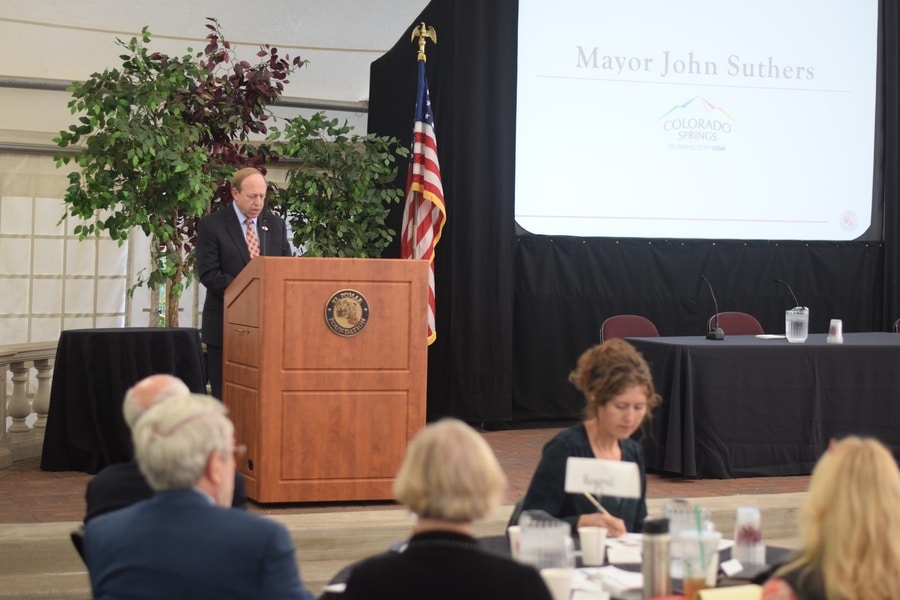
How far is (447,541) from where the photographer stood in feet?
6.23

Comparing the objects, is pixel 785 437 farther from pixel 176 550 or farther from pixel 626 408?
pixel 176 550

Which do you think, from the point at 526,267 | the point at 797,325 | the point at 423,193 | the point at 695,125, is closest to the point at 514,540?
the point at 797,325

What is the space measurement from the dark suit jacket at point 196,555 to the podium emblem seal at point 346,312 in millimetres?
2751

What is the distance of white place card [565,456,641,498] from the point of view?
249 centimetres

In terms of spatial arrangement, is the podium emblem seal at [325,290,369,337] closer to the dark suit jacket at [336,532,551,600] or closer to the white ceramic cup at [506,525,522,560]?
the white ceramic cup at [506,525,522,560]

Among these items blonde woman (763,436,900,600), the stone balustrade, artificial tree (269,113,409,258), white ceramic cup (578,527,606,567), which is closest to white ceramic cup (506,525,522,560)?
white ceramic cup (578,527,606,567)

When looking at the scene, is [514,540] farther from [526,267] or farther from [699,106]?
[699,106]

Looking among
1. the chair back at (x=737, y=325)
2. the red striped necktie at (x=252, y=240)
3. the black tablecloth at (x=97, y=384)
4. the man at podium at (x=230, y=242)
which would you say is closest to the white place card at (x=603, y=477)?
the man at podium at (x=230, y=242)

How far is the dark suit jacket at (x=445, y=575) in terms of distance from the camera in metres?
1.85

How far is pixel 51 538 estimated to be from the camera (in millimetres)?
4590

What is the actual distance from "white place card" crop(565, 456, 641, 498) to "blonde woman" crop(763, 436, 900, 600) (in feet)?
1.87

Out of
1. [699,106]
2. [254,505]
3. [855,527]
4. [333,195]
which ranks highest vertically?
[699,106]

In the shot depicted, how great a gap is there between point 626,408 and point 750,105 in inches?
232

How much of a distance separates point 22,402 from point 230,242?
7.02ft
